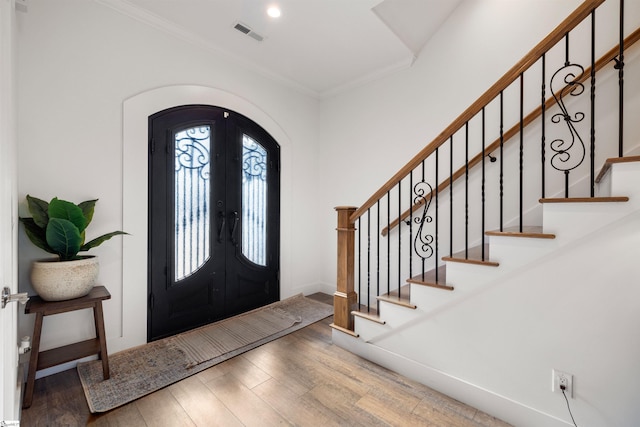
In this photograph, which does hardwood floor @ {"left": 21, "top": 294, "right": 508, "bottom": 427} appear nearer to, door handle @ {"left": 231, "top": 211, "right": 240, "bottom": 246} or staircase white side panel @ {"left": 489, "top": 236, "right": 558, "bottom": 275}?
staircase white side panel @ {"left": 489, "top": 236, "right": 558, "bottom": 275}

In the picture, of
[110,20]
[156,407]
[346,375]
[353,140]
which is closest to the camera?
[156,407]

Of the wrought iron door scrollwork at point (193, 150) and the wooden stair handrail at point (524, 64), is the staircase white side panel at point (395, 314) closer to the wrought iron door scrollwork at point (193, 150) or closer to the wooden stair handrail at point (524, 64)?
the wooden stair handrail at point (524, 64)

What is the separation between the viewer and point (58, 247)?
1.75 metres

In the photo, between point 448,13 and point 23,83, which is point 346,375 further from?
point 448,13

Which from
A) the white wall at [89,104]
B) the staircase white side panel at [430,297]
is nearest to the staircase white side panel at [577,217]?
the staircase white side panel at [430,297]

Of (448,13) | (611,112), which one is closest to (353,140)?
(448,13)

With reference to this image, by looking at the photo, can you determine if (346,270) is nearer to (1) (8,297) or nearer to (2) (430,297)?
(2) (430,297)

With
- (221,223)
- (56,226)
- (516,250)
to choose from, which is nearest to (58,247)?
(56,226)

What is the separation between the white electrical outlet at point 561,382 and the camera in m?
1.41

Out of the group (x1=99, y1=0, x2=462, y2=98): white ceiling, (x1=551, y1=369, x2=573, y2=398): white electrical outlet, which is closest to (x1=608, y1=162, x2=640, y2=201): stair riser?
(x1=551, y1=369, x2=573, y2=398): white electrical outlet

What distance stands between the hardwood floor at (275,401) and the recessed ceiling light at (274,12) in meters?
2.97

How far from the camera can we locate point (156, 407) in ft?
5.54

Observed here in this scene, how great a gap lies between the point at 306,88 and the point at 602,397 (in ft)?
12.9

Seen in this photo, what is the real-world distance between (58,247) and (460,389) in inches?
109
